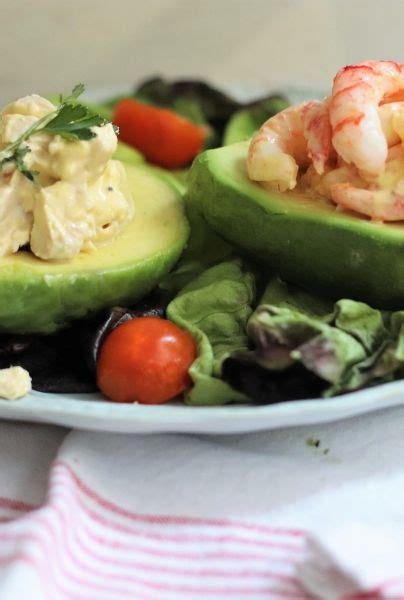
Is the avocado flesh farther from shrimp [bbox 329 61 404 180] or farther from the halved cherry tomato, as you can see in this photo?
the halved cherry tomato

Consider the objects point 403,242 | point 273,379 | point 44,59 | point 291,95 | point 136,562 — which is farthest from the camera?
point 44,59

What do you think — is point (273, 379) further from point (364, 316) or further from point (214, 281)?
point (214, 281)

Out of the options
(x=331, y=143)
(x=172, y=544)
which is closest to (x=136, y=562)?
(x=172, y=544)

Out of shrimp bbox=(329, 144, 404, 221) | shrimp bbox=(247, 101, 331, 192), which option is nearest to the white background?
shrimp bbox=(247, 101, 331, 192)

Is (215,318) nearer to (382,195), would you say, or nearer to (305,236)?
(305,236)

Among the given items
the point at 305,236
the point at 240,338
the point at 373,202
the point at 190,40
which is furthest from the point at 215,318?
the point at 190,40

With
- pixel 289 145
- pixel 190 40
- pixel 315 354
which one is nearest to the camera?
pixel 315 354

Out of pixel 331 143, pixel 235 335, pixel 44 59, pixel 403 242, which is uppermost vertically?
pixel 331 143
